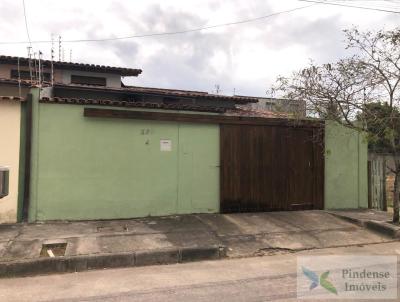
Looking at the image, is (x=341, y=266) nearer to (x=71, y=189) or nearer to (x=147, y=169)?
(x=147, y=169)

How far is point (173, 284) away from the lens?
5.55 metres

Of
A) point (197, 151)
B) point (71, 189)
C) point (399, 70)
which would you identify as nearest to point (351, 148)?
point (399, 70)

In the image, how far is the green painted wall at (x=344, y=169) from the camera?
11133 millimetres

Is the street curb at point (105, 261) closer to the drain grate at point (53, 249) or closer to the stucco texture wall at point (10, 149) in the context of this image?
the drain grate at point (53, 249)

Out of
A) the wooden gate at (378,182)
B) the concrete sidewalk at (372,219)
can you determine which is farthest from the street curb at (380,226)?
the wooden gate at (378,182)

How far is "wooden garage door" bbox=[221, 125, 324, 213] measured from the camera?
32.8 ft

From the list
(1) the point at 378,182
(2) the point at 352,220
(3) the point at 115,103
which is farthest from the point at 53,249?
(1) the point at 378,182

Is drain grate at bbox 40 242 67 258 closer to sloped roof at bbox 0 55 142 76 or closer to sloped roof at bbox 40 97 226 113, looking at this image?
sloped roof at bbox 40 97 226 113

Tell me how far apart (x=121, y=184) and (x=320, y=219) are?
4.73m

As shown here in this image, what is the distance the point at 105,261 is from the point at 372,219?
6498mm

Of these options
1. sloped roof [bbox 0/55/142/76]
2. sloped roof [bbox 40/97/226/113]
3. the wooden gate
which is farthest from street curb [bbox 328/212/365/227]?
sloped roof [bbox 0/55/142/76]

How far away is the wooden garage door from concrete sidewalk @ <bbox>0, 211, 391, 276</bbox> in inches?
21.0

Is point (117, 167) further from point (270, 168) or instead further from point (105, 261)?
point (270, 168)

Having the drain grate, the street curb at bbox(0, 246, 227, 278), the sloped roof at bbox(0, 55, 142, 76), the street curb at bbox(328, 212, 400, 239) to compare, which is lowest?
the street curb at bbox(0, 246, 227, 278)
